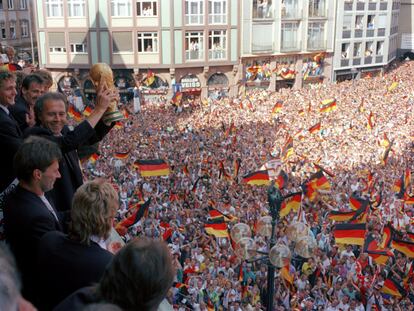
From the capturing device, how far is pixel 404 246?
37.2ft

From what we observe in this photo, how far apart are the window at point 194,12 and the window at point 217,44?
1432mm

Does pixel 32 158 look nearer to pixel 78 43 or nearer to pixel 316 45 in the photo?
pixel 78 43

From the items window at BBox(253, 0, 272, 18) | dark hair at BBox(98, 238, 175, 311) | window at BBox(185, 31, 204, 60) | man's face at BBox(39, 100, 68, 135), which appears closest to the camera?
dark hair at BBox(98, 238, 175, 311)

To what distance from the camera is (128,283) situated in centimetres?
220

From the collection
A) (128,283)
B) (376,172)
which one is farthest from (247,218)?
(128,283)

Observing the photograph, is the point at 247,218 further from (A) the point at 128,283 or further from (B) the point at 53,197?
(A) the point at 128,283

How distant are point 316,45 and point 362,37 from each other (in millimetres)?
7031

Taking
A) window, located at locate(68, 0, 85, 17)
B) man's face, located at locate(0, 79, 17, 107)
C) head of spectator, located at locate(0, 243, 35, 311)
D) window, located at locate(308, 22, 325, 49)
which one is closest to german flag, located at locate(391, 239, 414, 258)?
man's face, located at locate(0, 79, 17, 107)

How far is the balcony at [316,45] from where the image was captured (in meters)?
42.8

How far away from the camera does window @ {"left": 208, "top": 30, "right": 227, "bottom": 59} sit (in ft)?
124

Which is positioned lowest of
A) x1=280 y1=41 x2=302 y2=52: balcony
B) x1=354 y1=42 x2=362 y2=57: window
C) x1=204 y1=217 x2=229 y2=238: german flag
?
x1=204 y1=217 x2=229 y2=238: german flag

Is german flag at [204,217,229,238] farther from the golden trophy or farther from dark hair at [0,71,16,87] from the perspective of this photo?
the golden trophy

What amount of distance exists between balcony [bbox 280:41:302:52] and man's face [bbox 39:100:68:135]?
38.4m

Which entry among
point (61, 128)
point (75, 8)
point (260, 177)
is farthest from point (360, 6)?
point (61, 128)
